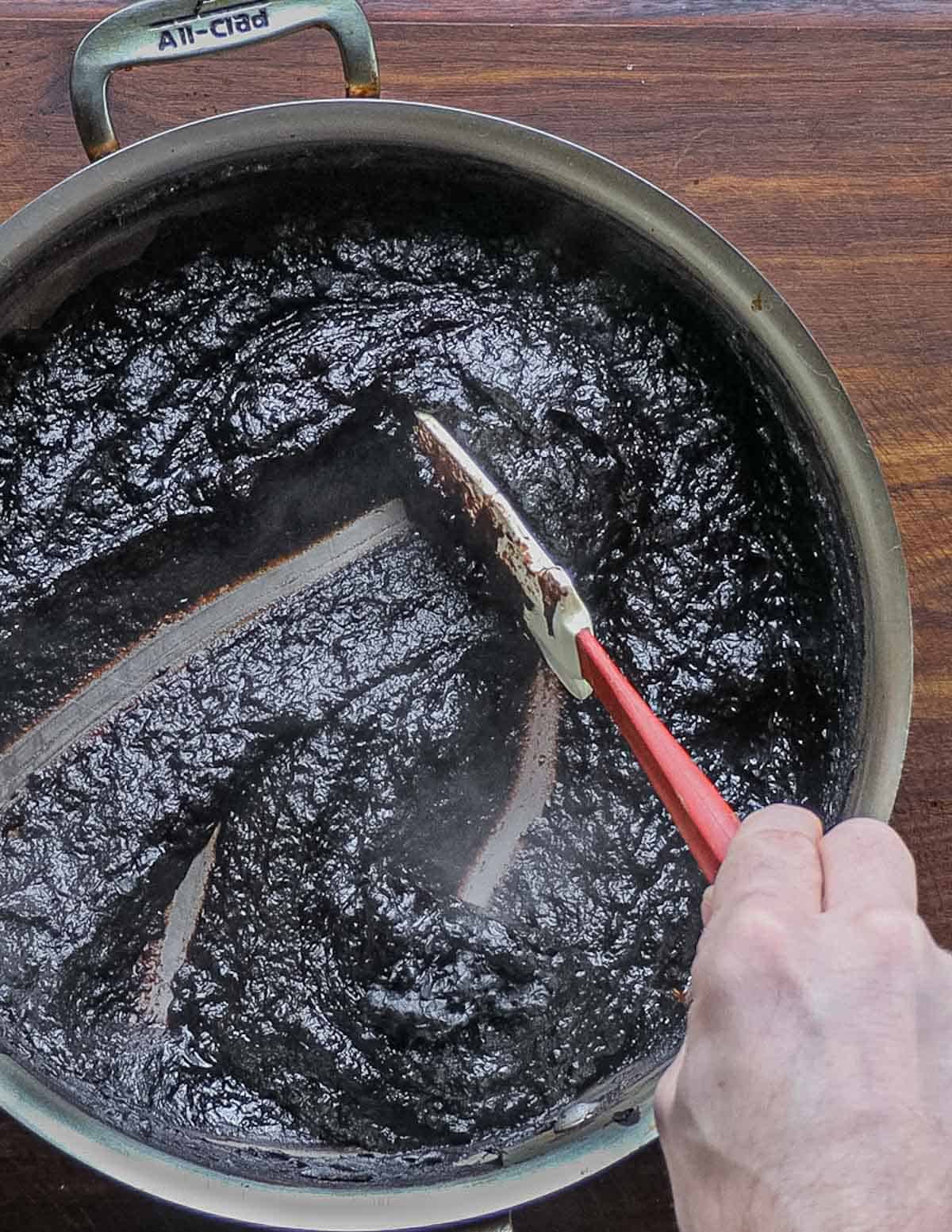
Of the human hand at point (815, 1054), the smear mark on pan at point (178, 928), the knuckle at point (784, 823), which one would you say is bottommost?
the smear mark on pan at point (178, 928)

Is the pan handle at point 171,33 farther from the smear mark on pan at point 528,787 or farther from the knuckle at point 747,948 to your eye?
the knuckle at point 747,948

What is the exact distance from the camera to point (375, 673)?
1.12 m

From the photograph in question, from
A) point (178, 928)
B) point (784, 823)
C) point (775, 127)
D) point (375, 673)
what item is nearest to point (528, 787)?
point (375, 673)

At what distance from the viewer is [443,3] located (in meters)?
1.12

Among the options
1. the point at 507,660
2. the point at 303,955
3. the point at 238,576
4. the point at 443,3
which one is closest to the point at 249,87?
the point at 443,3

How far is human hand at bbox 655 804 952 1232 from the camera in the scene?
547 mm

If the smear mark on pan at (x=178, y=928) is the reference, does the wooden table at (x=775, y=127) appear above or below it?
above

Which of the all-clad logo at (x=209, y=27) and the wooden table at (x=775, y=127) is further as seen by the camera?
the wooden table at (x=775, y=127)

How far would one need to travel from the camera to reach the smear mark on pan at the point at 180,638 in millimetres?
1127

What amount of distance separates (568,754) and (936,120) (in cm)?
79

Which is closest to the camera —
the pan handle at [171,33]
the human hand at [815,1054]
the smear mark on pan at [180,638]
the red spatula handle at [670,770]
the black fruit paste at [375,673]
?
the human hand at [815,1054]

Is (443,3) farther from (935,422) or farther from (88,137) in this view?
(935,422)

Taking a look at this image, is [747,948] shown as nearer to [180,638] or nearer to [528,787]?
[528,787]

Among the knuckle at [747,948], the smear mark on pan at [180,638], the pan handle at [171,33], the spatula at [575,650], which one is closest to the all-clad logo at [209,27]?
the pan handle at [171,33]
